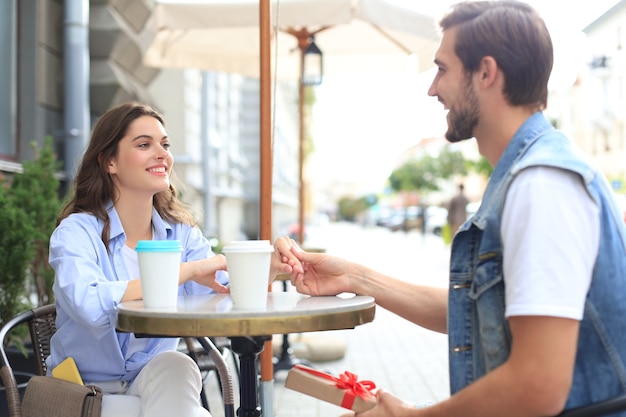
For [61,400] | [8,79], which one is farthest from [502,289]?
[8,79]

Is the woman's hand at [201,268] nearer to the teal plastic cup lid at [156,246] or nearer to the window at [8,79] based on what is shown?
the teal plastic cup lid at [156,246]

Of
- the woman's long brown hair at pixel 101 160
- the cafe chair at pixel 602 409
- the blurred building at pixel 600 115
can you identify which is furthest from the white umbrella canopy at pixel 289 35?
the blurred building at pixel 600 115

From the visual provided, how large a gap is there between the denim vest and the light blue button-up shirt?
97 cm

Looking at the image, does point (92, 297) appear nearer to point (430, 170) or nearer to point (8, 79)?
point (8, 79)

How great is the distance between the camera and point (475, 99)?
5.74 feet

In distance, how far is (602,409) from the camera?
1522 mm

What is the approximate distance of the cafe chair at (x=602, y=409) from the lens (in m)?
1.52

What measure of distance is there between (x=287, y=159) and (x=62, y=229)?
159 ft

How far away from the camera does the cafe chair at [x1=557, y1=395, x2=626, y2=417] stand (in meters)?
1.52

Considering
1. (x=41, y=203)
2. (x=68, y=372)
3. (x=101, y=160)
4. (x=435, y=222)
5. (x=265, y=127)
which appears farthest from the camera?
(x=435, y=222)

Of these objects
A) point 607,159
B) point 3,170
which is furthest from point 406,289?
point 607,159

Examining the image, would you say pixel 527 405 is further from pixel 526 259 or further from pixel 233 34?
pixel 233 34

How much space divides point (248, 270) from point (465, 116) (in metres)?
0.64

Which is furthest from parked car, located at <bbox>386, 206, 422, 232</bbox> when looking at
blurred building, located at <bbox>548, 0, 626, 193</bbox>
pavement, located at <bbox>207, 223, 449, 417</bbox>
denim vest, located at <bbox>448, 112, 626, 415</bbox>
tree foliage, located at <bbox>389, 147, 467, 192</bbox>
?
denim vest, located at <bbox>448, 112, 626, 415</bbox>
